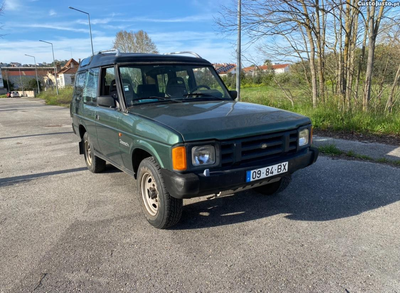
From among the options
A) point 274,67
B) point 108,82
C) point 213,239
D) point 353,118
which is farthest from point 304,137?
point 274,67

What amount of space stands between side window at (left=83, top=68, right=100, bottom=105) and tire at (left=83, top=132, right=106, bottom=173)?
2.19 ft

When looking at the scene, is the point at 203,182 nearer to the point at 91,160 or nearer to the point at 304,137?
the point at 304,137

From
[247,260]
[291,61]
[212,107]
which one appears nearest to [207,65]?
[212,107]

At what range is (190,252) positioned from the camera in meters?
2.83

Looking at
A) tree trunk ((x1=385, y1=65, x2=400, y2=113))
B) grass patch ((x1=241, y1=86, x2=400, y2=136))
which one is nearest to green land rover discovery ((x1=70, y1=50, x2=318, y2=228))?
grass patch ((x1=241, y1=86, x2=400, y2=136))

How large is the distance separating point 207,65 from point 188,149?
2.44m

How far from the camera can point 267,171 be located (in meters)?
3.03

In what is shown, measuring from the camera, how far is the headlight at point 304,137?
→ 11.2 feet

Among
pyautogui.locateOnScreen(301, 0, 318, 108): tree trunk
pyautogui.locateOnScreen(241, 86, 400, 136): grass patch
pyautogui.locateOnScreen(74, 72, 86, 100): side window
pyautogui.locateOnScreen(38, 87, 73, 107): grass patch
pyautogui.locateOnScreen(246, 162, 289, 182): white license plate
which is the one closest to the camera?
pyautogui.locateOnScreen(246, 162, 289, 182): white license plate

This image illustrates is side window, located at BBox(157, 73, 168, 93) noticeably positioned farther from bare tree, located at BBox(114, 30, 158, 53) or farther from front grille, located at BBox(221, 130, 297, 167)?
bare tree, located at BBox(114, 30, 158, 53)

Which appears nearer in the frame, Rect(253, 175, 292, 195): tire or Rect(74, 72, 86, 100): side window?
Rect(253, 175, 292, 195): tire

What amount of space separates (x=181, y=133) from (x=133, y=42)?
93.1ft

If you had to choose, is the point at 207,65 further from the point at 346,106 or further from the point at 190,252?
the point at 346,106

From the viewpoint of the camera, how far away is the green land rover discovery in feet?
9.07
